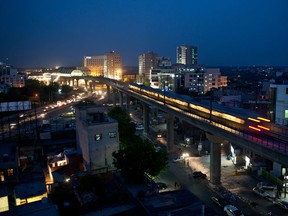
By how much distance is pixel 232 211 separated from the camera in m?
18.6

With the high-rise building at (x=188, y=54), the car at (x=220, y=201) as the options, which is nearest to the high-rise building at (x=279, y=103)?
the car at (x=220, y=201)

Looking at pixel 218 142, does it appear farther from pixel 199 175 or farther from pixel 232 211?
pixel 232 211

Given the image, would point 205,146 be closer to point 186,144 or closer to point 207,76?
point 186,144

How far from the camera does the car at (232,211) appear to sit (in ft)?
60.7

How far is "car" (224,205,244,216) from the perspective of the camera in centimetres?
1850

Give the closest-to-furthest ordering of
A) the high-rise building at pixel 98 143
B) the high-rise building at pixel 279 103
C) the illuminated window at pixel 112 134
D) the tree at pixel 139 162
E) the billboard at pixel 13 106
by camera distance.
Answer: the tree at pixel 139 162, the high-rise building at pixel 98 143, the illuminated window at pixel 112 134, the high-rise building at pixel 279 103, the billboard at pixel 13 106

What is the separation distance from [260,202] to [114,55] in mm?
162280

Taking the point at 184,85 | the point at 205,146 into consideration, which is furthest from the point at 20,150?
the point at 184,85

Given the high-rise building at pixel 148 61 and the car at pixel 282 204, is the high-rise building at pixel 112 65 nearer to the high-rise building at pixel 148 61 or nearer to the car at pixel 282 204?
the high-rise building at pixel 148 61

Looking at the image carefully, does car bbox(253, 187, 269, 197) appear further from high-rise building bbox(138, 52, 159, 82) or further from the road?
high-rise building bbox(138, 52, 159, 82)

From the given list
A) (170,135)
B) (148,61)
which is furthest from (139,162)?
(148,61)

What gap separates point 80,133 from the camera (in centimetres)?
2973

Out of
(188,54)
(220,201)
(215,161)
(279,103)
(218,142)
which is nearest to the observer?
(220,201)

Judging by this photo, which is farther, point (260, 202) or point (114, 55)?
point (114, 55)
